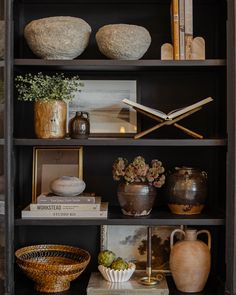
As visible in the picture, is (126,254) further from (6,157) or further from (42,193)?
(6,157)

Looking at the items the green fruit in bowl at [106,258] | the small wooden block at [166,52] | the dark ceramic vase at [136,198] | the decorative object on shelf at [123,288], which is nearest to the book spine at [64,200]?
the dark ceramic vase at [136,198]

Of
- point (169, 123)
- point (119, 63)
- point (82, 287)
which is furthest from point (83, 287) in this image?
point (119, 63)

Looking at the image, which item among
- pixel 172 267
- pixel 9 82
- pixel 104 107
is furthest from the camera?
pixel 104 107

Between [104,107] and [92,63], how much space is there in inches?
13.9

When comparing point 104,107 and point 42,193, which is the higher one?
point 104,107

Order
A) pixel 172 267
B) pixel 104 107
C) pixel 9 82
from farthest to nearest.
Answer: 1. pixel 104 107
2. pixel 172 267
3. pixel 9 82

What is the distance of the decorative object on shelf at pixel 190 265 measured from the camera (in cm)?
230

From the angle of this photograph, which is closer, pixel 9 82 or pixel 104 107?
pixel 9 82

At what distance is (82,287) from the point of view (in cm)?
242

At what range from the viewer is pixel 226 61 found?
222 cm

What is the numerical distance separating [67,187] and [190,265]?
2.15ft

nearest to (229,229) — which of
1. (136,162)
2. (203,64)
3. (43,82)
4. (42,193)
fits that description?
(136,162)

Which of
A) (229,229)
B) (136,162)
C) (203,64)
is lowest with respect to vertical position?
(229,229)

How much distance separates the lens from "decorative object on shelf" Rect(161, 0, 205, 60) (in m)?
2.29
